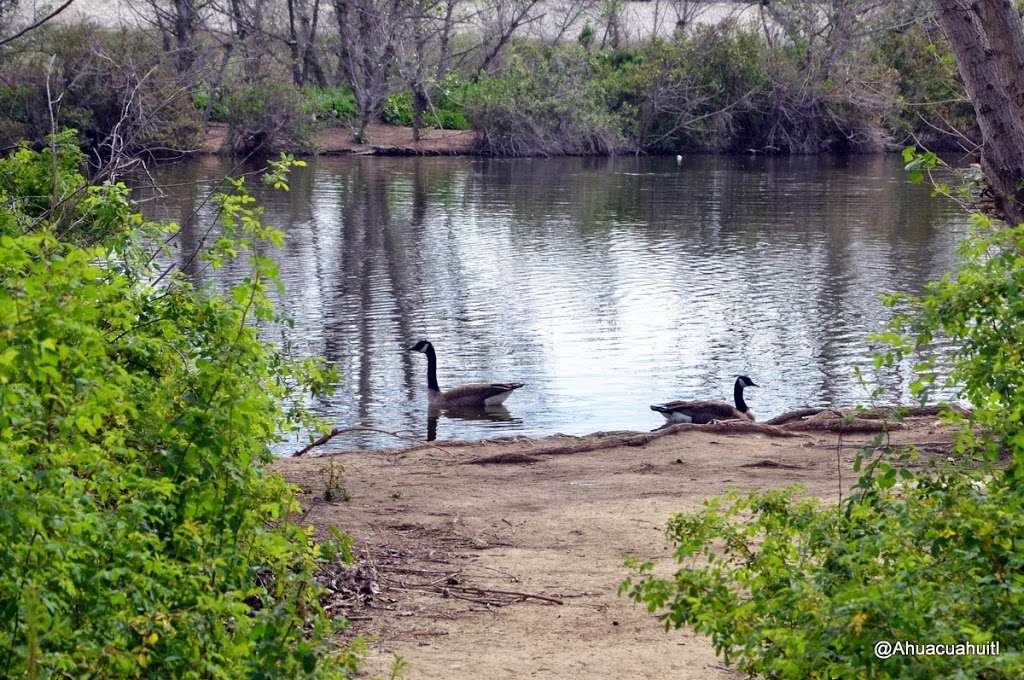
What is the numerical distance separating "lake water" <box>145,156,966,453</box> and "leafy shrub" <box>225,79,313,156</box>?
646 centimetres

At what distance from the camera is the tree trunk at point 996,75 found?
767 centimetres

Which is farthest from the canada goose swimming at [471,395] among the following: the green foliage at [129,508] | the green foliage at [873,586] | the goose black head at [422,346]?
the green foliage at [873,586]

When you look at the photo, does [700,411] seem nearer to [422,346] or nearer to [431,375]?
[431,375]

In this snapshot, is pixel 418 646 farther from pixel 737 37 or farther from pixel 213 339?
pixel 737 37

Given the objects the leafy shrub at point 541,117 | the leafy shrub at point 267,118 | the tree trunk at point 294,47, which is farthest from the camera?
the tree trunk at point 294,47

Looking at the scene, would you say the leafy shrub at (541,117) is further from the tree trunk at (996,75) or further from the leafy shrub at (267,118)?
the tree trunk at (996,75)

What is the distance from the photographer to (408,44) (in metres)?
49.3

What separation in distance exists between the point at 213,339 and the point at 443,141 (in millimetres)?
42589

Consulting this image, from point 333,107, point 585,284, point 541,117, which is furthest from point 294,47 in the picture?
point 585,284

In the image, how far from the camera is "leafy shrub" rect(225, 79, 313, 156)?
43656mm

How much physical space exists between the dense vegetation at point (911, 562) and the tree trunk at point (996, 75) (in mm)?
2446

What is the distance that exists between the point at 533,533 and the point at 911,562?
171 inches

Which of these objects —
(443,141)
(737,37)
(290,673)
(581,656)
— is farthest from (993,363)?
(737,37)

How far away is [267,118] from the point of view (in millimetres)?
43750
